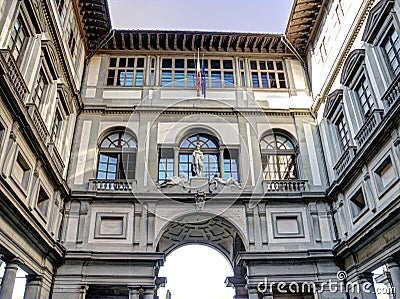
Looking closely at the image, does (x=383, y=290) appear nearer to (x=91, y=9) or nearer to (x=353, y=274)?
(x=353, y=274)

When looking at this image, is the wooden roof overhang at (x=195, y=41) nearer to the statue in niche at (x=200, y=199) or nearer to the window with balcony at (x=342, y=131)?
the window with balcony at (x=342, y=131)

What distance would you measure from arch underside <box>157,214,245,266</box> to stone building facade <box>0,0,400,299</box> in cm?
10

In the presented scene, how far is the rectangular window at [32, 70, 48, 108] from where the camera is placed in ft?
46.9

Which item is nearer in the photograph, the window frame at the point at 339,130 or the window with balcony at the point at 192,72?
the window frame at the point at 339,130

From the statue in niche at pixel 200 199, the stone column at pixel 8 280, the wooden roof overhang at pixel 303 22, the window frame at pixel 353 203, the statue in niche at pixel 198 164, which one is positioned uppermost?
the wooden roof overhang at pixel 303 22

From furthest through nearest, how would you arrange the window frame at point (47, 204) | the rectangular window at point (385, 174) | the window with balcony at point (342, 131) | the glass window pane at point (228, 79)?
the glass window pane at point (228, 79), the window with balcony at point (342, 131), the window frame at point (47, 204), the rectangular window at point (385, 174)

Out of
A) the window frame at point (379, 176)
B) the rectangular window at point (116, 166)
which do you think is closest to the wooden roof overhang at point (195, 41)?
the rectangular window at point (116, 166)

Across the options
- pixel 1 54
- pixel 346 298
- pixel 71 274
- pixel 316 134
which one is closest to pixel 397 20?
pixel 316 134

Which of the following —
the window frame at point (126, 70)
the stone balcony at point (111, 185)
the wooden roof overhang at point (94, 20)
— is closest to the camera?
the stone balcony at point (111, 185)

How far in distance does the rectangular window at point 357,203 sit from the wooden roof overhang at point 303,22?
8.99 meters

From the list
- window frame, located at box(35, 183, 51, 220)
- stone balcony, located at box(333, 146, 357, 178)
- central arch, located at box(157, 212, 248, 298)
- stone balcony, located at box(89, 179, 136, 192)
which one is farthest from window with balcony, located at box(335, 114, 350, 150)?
window frame, located at box(35, 183, 51, 220)

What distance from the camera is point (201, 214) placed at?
16.9 metres

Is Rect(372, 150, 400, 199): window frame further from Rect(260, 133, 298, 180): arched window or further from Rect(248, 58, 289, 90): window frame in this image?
Rect(248, 58, 289, 90): window frame

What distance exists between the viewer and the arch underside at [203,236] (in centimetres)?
1781
